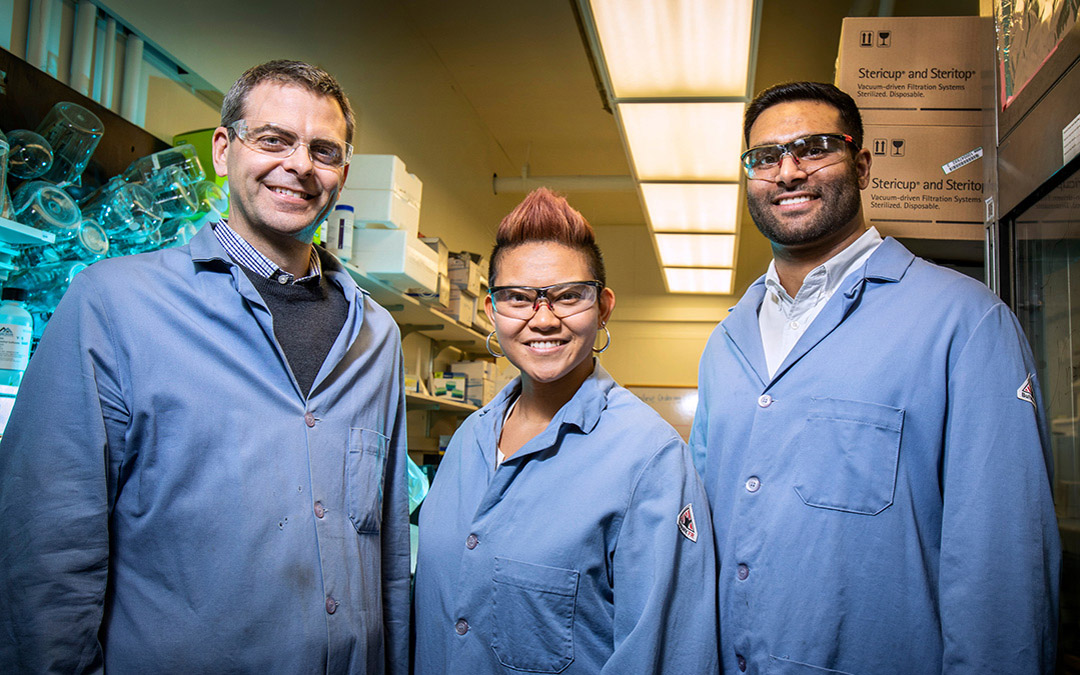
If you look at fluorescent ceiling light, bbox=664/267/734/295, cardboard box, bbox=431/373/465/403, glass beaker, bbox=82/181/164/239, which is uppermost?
fluorescent ceiling light, bbox=664/267/734/295

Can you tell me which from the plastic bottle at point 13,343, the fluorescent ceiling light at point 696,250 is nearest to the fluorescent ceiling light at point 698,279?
the fluorescent ceiling light at point 696,250

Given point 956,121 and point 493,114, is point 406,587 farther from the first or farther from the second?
point 493,114

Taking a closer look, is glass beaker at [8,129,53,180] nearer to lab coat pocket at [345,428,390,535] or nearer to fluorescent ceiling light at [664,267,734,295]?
lab coat pocket at [345,428,390,535]

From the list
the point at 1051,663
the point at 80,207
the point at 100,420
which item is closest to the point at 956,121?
the point at 1051,663

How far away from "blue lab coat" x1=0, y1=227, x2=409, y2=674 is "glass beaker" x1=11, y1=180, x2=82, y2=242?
1.61 ft

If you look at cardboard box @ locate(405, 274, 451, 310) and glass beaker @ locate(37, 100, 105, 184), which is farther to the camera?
cardboard box @ locate(405, 274, 451, 310)

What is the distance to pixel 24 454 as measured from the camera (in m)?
1.18

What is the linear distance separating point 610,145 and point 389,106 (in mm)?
2483

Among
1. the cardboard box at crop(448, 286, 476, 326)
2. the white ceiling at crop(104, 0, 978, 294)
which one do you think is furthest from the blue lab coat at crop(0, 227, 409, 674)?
the cardboard box at crop(448, 286, 476, 326)

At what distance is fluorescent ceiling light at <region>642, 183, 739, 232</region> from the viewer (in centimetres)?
414

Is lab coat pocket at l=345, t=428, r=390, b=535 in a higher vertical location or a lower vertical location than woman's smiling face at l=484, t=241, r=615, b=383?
lower

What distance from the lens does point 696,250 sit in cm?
555

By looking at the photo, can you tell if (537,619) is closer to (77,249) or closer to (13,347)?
(13,347)

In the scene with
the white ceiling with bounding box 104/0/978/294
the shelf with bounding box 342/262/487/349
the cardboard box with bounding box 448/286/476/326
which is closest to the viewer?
the white ceiling with bounding box 104/0/978/294
